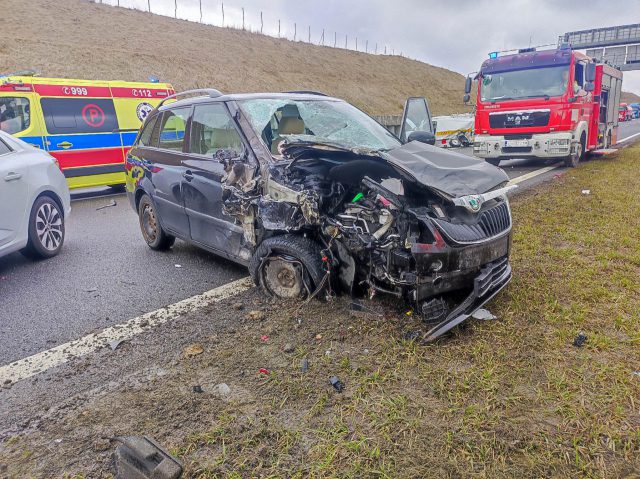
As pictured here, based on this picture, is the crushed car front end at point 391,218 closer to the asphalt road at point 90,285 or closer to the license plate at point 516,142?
the asphalt road at point 90,285

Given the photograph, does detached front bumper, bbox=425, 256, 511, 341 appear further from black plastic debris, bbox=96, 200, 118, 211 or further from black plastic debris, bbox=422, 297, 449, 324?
black plastic debris, bbox=96, 200, 118, 211

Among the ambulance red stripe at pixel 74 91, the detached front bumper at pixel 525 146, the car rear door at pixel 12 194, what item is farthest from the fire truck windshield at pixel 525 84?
the car rear door at pixel 12 194

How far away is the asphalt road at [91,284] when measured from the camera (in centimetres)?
377

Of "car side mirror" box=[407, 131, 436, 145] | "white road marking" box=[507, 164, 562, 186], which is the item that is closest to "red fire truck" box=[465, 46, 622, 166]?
"white road marking" box=[507, 164, 562, 186]

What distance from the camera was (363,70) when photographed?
53594mm

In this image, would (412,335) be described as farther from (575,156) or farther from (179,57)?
(179,57)

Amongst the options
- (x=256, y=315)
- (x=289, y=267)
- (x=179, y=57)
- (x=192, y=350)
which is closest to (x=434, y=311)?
(x=289, y=267)

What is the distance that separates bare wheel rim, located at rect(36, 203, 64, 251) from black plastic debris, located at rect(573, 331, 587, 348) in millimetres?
5344

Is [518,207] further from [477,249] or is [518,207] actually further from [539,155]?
[539,155]

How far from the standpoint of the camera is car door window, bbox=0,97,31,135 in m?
8.64

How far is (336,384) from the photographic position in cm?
276

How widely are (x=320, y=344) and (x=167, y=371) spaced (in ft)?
3.24

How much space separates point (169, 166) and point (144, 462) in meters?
3.46

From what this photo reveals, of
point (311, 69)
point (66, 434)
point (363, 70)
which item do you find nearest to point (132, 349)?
point (66, 434)
